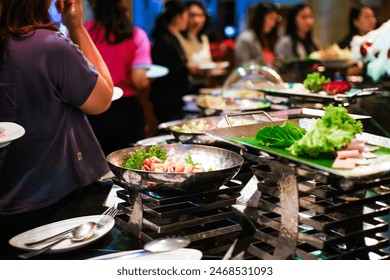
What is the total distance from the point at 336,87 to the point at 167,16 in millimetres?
2817

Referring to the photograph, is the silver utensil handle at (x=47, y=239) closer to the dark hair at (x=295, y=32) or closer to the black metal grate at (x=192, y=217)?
the black metal grate at (x=192, y=217)

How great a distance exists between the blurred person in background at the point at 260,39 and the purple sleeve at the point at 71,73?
505cm

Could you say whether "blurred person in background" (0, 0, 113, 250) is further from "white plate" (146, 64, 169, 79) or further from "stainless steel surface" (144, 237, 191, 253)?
"white plate" (146, 64, 169, 79)

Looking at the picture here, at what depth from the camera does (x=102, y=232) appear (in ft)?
5.45

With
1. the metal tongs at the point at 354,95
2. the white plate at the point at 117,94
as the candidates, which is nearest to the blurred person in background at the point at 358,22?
the metal tongs at the point at 354,95

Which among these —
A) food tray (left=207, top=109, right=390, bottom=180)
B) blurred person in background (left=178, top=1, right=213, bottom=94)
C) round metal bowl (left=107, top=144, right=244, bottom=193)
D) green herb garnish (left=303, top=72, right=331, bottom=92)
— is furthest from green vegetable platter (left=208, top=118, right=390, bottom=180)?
blurred person in background (left=178, top=1, right=213, bottom=94)

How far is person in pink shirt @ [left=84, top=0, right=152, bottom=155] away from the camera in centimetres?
391

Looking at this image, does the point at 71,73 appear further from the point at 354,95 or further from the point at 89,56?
the point at 354,95

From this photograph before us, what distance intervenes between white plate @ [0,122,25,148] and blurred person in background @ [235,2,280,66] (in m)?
5.47

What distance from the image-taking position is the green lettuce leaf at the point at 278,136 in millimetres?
1563

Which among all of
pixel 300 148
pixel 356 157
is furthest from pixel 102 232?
pixel 356 157
